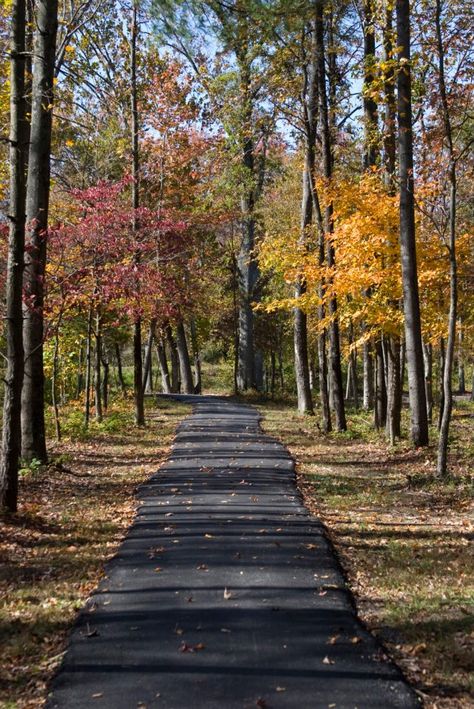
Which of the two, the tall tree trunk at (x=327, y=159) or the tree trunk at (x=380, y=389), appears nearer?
the tall tree trunk at (x=327, y=159)

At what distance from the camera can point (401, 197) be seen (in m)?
11.8

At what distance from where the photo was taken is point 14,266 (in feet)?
24.4

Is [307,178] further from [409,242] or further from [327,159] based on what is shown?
[409,242]

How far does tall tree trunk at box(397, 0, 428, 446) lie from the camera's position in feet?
36.3

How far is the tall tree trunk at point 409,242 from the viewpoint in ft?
36.3

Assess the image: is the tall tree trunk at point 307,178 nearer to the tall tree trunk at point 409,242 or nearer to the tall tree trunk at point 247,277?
the tall tree trunk at point 247,277

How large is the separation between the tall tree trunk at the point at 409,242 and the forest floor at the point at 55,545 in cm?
519

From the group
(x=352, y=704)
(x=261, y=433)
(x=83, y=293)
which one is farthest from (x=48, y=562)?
(x=261, y=433)

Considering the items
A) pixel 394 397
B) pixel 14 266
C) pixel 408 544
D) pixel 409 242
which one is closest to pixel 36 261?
pixel 14 266

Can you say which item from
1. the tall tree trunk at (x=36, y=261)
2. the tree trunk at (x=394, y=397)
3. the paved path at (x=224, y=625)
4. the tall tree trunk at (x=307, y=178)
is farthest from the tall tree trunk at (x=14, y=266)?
the tall tree trunk at (x=307, y=178)

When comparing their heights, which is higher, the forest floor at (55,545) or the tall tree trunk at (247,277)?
the tall tree trunk at (247,277)

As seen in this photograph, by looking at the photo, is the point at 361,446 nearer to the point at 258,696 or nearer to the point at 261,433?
the point at 261,433

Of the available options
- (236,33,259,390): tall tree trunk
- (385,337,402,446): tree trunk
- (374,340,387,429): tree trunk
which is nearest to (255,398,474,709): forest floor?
(385,337,402,446): tree trunk

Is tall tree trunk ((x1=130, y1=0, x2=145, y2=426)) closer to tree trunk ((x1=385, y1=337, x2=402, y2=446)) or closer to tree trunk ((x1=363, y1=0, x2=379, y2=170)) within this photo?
tree trunk ((x1=363, y1=0, x2=379, y2=170))
